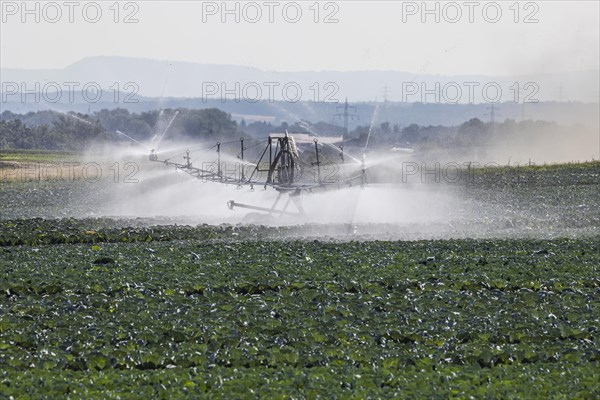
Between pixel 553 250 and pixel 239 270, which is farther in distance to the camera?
pixel 553 250

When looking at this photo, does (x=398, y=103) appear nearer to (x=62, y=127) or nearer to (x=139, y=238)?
(x=62, y=127)

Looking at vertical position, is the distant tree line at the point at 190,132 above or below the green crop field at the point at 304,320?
above

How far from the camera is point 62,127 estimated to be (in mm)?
109188

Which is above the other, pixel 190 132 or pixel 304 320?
pixel 190 132

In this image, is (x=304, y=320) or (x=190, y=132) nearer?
(x=304, y=320)

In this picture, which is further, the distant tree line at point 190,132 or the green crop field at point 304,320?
the distant tree line at point 190,132

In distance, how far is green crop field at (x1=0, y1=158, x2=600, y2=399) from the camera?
1284cm

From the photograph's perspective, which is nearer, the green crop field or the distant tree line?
the green crop field

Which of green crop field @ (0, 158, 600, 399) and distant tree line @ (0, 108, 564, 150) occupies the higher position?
distant tree line @ (0, 108, 564, 150)

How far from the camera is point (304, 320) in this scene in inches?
624

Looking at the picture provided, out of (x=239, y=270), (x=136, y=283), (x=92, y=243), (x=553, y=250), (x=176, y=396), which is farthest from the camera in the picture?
(x=92, y=243)

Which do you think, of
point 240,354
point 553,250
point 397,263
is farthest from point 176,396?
point 553,250

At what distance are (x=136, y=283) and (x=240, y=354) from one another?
5319 millimetres

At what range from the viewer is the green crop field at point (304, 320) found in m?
12.8
